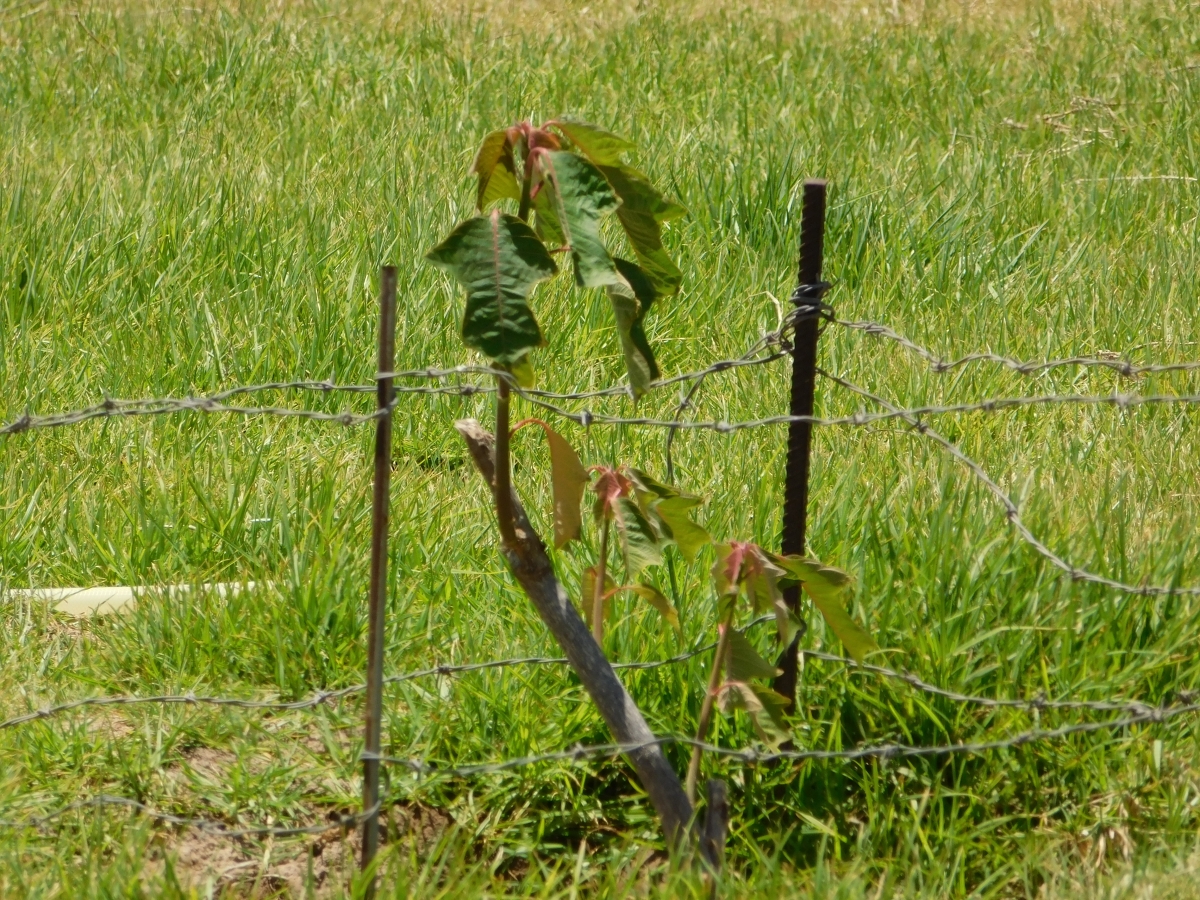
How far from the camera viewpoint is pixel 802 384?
2242mm

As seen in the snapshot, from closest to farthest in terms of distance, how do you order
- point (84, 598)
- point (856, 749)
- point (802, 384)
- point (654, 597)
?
Answer: point (654, 597) < point (802, 384) < point (856, 749) < point (84, 598)

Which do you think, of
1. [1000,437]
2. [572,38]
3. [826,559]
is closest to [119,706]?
[826,559]

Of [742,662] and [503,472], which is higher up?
[503,472]

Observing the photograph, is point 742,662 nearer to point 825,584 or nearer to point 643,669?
point 825,584

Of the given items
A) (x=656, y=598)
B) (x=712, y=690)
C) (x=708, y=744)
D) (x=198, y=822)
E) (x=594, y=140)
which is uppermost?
(x=594, y=140)

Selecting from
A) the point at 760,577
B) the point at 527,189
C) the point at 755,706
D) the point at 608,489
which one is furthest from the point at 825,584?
the point at 527,189

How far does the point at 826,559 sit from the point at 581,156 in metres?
1.13

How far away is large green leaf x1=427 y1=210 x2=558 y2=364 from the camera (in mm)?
1748

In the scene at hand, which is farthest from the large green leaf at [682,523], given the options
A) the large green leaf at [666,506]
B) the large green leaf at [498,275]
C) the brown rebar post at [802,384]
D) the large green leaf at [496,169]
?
the large green leaf at [496,169]

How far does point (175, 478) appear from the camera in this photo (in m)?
3.13

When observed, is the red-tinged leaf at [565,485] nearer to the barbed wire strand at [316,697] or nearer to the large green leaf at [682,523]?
the large green leaf at [682,523]

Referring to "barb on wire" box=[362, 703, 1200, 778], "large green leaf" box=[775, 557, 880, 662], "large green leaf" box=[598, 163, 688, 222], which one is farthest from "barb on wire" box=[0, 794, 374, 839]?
"large green leaf" box=[598, 163, 688, 222]

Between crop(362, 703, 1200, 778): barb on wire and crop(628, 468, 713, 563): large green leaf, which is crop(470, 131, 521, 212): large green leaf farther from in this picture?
crop(362, 703, 1200, 778): barb on wire

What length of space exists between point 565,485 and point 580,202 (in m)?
0.44
